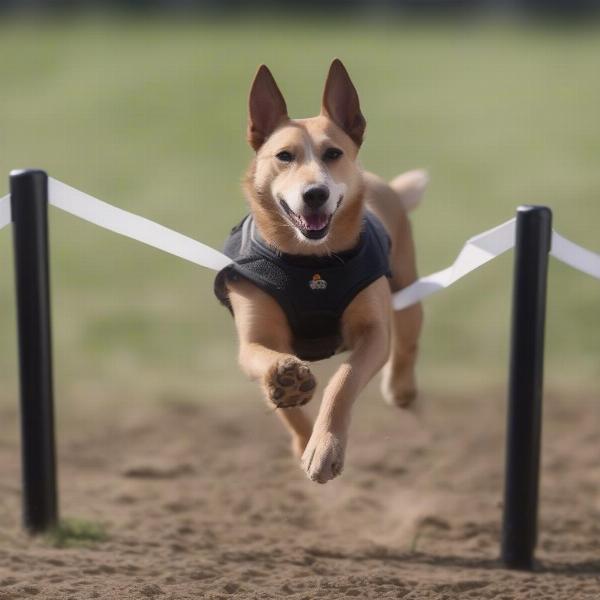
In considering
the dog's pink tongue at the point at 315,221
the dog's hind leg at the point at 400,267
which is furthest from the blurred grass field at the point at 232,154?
the dog's pink tongue at the point at 315,221

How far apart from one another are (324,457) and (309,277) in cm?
67

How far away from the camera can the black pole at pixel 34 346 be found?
5406 mm

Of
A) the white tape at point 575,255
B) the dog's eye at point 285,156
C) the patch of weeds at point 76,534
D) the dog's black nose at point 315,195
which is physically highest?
the white tape at point 575,255

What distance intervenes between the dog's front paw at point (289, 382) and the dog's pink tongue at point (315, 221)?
0.43 metres

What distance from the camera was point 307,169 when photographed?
4.06 metres

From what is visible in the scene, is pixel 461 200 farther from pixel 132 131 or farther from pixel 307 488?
pixel 307 488

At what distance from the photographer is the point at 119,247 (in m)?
13.6

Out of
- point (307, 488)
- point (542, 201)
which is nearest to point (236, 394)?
point (307, 488)

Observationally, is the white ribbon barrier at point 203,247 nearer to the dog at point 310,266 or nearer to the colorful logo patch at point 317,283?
the dog at point 310,266

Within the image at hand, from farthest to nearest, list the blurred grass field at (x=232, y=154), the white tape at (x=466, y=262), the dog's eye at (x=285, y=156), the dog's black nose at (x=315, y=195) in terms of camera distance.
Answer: the blurred grass field at (x=232, y=154), the white tape at (x=466, y=262), the dog's eye at (x=285, y=156), the dog's black nose at (x=315, y=195)

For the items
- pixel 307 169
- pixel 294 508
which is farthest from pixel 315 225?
pixel 294 508

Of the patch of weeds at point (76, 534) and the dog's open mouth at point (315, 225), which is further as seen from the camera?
the patch of weeds at point (76, 534)

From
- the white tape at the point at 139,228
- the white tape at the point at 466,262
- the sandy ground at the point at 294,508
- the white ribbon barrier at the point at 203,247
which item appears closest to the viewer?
the white tape at the point at 139,228

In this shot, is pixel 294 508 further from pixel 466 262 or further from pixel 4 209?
pixel 4 209
